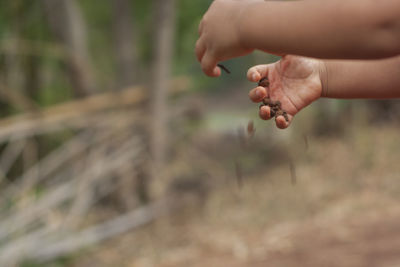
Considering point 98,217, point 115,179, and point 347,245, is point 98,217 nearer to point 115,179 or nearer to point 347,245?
point 115,179

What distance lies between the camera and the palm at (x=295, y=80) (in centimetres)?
143

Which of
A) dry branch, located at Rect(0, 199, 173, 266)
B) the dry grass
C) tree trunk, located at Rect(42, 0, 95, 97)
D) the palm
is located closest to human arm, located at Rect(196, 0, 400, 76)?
the palm

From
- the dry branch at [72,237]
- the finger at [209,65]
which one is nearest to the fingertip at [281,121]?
the finger at [209,65]

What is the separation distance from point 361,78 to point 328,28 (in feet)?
1.35

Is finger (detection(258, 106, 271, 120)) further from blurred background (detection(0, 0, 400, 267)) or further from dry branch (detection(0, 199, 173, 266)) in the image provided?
dry branch (detection(0, 199, 173, 266))

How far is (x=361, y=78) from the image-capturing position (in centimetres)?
142

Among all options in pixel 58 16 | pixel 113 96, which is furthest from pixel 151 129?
pixel 58 16

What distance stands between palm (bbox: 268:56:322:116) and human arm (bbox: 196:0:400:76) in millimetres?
274

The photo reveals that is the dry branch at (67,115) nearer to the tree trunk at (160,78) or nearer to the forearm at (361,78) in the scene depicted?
the tree trunk at (160,78)

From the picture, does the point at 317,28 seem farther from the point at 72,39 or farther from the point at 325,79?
the point at 72,39

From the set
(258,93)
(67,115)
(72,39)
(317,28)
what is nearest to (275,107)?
(258,93)

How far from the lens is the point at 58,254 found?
14.7 feet

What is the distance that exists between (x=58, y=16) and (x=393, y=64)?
5.05 meters

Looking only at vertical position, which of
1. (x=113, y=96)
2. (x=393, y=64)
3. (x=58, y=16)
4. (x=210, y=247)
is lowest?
(x=210, y=247)
